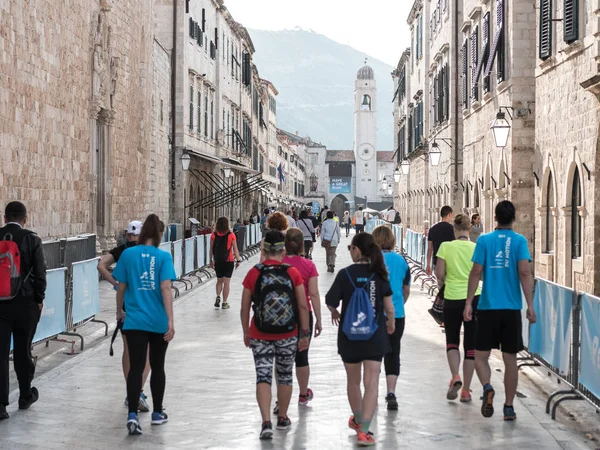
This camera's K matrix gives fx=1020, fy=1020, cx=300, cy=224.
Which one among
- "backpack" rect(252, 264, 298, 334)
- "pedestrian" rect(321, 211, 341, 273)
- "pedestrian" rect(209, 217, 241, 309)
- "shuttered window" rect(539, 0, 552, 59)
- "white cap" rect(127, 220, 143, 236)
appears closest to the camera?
"backpack" rect(252, 264, 298, 334)

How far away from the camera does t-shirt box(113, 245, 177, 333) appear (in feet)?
26.3

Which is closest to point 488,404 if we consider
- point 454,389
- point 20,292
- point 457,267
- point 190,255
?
point 454,389

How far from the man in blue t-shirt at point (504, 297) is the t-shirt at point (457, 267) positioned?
A: 2.69ft

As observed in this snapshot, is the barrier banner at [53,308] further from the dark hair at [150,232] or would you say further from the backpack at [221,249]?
the backpack at [221,249]

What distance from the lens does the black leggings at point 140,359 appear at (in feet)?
26.2

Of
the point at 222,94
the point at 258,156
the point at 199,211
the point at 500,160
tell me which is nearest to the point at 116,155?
the point at 500,160

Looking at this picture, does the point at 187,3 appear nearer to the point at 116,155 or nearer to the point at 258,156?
the point at 116,155

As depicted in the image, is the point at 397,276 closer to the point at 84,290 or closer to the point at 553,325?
the point at 553,325

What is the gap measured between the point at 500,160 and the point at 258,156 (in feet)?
156

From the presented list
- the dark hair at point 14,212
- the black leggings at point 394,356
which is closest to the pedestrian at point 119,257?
the dark hair at point 14,212

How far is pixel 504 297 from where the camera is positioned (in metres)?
8.52

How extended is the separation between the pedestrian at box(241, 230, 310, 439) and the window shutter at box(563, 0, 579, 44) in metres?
8.93

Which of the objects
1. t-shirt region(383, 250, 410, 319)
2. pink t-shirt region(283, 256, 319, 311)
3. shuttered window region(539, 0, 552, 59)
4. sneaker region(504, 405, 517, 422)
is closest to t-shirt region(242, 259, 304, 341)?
pink t-shirt region(283, 256, 319, 311)

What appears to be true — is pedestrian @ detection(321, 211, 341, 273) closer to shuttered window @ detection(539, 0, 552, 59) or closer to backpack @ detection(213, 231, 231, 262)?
backpack @ detection(213, 231, 231, 262)
